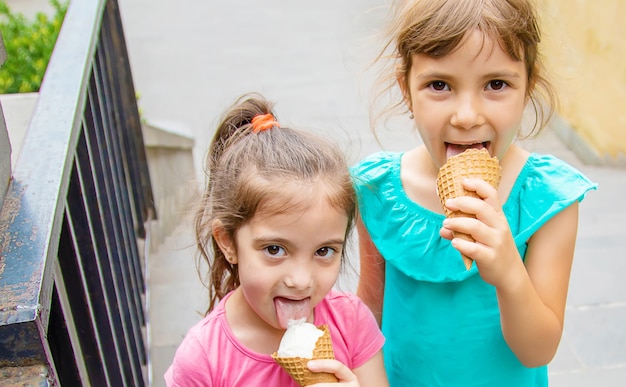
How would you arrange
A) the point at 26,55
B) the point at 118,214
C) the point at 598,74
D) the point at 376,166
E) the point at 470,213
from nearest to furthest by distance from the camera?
the point at 470,213 < the point at 376,166 < the point at 118,214 < the point at 26,55 < the point at 598,74

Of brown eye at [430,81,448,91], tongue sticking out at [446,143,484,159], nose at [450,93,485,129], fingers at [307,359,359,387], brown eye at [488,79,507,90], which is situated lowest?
fingers at [307,359,359,387]

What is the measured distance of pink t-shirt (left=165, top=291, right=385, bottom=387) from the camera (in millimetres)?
1709

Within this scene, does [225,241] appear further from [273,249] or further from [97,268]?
[97,268]

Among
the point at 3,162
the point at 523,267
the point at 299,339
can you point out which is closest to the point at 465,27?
the point at 523,267

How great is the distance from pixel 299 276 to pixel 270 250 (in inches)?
3.9

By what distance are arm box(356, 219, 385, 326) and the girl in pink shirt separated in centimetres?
33

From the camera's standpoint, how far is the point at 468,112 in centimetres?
172

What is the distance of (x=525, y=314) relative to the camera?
1.72 meters

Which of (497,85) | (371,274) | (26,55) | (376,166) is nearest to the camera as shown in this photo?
(497,85)

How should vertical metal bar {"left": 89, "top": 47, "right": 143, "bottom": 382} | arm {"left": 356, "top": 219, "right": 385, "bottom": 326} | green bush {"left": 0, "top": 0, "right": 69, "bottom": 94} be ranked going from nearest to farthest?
arm {"left": 356, "top": 219, "right": 385, "bottom": 326}
vertical metal bar {"left": 89, "top": 47, "right": 143, "bottom": 382}
green bush {"left": 0, "top": 0, "right": 69, "bottom": 94}

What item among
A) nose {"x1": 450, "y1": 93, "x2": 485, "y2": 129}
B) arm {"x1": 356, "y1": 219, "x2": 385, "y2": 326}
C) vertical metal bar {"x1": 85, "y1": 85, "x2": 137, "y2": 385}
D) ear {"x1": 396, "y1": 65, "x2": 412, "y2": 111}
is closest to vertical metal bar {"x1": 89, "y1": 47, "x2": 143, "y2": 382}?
vertical metal bar {"x1": 85, "y1": 85, "x2": 137, "y2": 385}

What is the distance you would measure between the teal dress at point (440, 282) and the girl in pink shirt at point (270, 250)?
233mm

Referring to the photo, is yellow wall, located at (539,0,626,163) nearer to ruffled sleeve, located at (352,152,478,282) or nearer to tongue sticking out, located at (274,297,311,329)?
ruffled sleeve, located at (352,152,478,282)

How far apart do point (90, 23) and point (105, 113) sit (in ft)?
1.80
